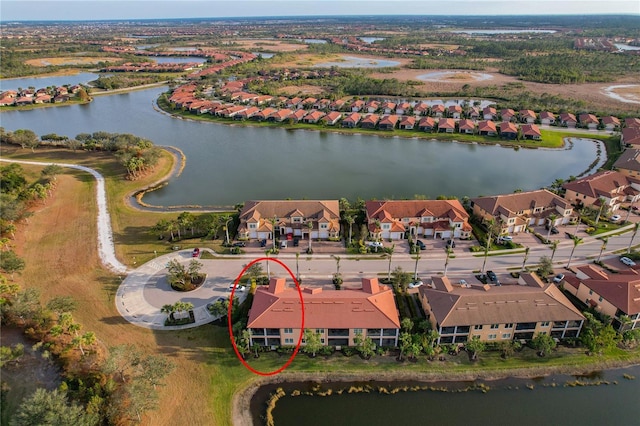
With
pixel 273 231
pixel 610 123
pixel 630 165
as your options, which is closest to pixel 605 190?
pixel 630 165

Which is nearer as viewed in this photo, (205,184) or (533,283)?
(533,283)

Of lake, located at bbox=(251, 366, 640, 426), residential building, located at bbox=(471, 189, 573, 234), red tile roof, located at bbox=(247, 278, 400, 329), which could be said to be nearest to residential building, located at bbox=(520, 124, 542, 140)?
residential building, located at bbox=(471, 189, 573, 234)

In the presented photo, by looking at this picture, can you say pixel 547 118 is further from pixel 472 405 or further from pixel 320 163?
pixel 472 405

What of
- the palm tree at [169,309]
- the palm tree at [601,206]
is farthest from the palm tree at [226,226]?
the palm tree at [601,206]

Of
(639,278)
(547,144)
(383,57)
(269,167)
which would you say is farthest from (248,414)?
(383,57)

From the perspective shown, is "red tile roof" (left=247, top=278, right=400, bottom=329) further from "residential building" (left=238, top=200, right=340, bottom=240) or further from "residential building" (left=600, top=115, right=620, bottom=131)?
"residential building" (left=600, top=115, right=620, bottom=131)

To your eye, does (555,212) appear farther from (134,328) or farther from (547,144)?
(134,328)
